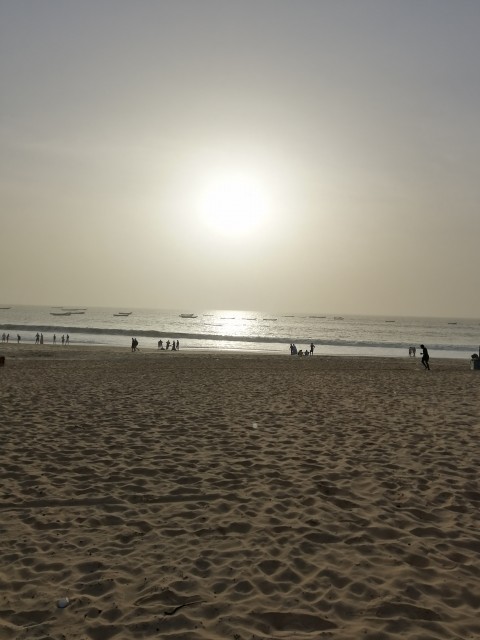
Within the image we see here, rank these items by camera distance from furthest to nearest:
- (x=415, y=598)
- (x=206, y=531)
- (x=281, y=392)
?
1. (x=281, y=392)
2. (x=206, y=531)
3. (x=415, y=598)

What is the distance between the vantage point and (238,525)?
628 cm

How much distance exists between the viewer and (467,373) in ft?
88.9

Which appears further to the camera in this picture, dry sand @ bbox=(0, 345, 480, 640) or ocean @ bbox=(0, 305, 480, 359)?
ocean @ bbox=(0, 305, 480, 359)

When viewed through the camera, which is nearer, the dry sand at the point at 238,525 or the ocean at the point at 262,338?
the dry sand at the point at 238,525

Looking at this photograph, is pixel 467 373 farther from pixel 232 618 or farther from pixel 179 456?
pixel 232 618

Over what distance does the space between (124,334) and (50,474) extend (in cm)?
7408

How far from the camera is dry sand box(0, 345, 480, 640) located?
4379 mm

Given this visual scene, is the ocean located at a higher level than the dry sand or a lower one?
higher

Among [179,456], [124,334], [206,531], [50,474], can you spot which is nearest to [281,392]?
[179,456]

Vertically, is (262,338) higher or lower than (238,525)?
higher

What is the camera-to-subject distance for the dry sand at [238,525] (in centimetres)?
438

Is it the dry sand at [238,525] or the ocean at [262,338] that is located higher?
the ocean at [262,338]

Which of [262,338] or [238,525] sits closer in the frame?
[238,525]

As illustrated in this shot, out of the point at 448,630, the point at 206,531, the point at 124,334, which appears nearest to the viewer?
the point at 448,630
